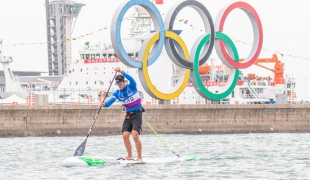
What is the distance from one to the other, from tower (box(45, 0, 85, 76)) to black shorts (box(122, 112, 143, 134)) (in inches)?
2899

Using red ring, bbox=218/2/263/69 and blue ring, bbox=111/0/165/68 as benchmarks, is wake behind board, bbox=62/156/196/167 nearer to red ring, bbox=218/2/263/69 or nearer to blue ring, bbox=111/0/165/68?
blue ring, bbox=111/0/165/68

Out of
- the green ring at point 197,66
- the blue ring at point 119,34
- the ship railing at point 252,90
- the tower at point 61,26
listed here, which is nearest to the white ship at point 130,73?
the ship railing at point 252,90

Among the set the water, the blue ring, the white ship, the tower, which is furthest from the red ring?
the tower

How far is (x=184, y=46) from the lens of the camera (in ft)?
164

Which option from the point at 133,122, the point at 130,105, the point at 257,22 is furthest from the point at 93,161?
the point at 257,22

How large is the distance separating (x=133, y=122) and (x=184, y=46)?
84.6 feet

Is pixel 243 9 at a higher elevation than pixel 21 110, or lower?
higher

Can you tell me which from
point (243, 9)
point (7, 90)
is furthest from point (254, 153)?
point (7, 90)

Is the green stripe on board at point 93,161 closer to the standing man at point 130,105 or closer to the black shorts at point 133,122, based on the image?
the standing man at point 130,105

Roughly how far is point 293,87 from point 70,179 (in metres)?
67.4

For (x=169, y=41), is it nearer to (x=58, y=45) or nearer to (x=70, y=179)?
(x=70, y=179)

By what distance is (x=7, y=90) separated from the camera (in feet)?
270

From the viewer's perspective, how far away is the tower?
100812 mm

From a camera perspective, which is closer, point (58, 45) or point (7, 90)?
point (7, 90)
